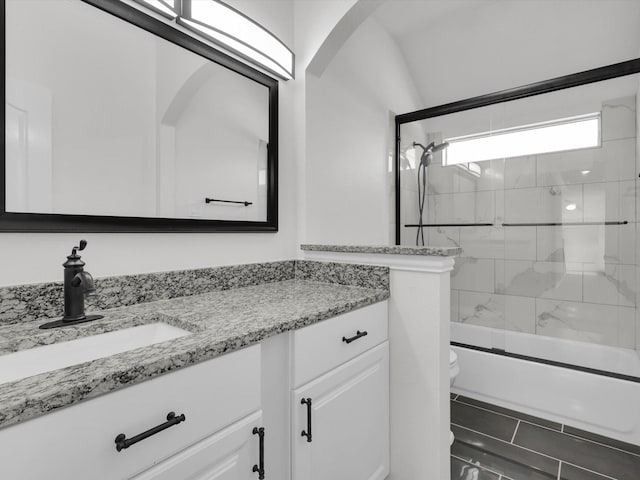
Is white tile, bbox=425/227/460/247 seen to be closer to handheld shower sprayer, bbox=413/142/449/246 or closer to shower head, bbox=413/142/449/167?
handheld shower sprayer, bbox=413/142/449/246

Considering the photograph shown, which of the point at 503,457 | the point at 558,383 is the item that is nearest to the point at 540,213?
the point at 558,383

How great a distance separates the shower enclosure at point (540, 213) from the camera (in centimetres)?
224

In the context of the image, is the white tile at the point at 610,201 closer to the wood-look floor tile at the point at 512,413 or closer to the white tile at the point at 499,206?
the white tile at the point at 499,206

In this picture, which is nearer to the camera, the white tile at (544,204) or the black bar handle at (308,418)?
the black bar handle at (308,418)

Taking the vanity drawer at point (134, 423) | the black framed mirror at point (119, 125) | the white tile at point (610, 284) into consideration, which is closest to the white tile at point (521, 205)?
the white tile at point (610, 284)

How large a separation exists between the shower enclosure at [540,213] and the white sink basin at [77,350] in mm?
2098

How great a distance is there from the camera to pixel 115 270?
1113 mm

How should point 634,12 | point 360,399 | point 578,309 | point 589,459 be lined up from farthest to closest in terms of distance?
point 578,309 < point 634,12 < point 589,459 < point 360,399

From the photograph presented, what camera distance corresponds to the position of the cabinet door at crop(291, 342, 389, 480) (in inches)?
39.6

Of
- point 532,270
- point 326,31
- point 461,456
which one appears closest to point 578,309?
point 532,270

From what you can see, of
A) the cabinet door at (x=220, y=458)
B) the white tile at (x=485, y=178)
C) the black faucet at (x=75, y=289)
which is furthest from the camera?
the white tile at (x=485, y=178)

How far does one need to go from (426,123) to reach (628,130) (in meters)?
1.30

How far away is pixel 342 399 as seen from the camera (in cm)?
113

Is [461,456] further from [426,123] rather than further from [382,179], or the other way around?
[426,123]
